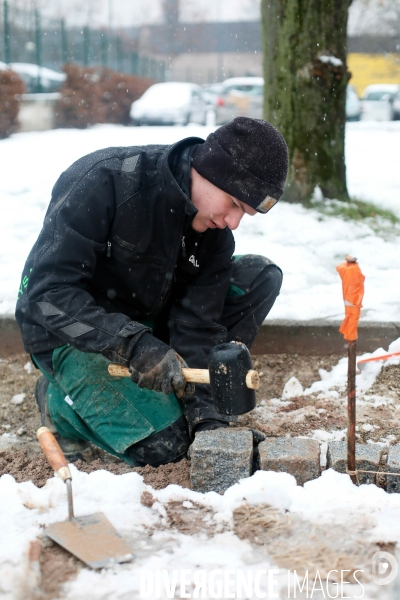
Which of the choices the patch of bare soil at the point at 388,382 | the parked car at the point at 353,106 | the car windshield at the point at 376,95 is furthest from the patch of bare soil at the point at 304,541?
the car windshield at the point at 376,95

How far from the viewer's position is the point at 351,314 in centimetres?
239

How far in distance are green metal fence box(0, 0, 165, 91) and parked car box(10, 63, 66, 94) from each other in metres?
0.20

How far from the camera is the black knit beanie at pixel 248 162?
108 inches

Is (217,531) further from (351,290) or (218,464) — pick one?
(351,290)

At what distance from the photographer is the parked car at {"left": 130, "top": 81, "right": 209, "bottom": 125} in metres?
17.9

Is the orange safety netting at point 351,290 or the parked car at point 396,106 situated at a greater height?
the orange safety netting at point 351,290

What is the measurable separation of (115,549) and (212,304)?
55.8 inches

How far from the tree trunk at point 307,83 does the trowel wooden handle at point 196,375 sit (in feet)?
12.6

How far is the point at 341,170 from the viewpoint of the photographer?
21.1ft

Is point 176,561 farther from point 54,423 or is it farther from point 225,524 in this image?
point 54,423

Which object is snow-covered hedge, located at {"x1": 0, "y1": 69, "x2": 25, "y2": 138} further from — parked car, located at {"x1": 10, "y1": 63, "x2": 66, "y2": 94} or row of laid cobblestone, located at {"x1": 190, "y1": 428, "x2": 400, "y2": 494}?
row of laid cobblestone, located at {"x1": 190, "y1": 428, "x2": 400, "y2": 494}

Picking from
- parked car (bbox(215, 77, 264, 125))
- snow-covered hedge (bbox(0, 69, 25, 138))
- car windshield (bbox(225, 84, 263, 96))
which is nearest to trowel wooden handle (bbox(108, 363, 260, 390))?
snow-covered hedge (bbox(0, 69, 25, 138))

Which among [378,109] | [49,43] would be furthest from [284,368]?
[378,109]

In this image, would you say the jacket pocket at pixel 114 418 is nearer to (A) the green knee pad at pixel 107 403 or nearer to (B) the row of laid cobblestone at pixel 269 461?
(A) the green knee pad at pixel 107 403
